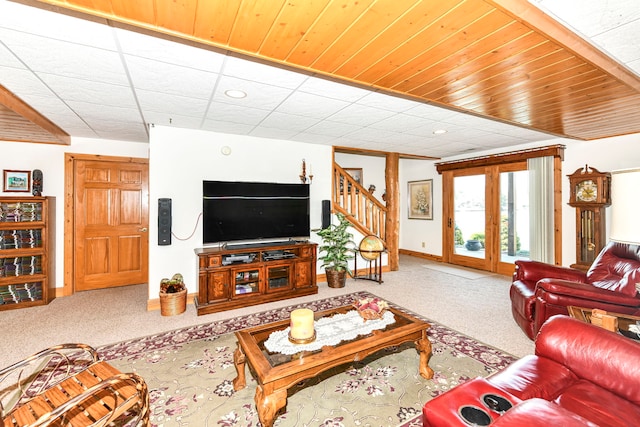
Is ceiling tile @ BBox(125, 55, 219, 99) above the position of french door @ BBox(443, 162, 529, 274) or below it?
above

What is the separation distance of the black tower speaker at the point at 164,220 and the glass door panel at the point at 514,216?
19.0ft

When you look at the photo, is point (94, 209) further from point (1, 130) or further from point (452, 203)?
point (452, 203)

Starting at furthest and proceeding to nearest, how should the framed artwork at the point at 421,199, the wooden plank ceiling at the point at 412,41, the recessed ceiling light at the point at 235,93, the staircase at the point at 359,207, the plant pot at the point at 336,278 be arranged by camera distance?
the framed artwork at the point at 421,199, the staircase at the point at 359,207, the plant pot at the point at 336,278, the recessed ceiling light at the point at 235,93, the wooden plank ceiling at the point at 412,41

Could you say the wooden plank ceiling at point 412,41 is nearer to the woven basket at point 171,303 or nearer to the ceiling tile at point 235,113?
the ceiling tile at point 235,113

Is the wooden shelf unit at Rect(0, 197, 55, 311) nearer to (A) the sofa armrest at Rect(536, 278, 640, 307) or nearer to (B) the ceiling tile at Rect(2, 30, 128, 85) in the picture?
(B) the ceiling tile at Rect(2, 30, 128, 85)

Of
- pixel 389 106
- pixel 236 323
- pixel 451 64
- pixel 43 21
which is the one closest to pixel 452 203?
pixel 389 106

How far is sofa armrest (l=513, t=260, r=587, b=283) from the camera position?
2955 millimetres

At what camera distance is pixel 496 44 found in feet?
5.69

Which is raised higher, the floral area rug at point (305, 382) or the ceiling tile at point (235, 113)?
the ceiling tile at point (235, 113)

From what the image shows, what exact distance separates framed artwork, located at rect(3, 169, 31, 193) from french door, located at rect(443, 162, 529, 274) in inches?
298

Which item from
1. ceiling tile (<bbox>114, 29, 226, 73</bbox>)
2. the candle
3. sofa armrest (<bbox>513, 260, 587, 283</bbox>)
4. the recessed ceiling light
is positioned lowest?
the candle

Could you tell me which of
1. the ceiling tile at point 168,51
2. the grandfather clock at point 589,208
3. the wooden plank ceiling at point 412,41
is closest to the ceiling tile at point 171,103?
the ceiling tile at point 168,51

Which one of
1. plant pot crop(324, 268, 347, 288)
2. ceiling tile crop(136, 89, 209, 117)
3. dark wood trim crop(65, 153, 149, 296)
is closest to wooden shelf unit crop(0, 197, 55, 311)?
dark wood trim crop(65, 153, 149, 296)

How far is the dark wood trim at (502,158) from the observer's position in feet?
15.1
